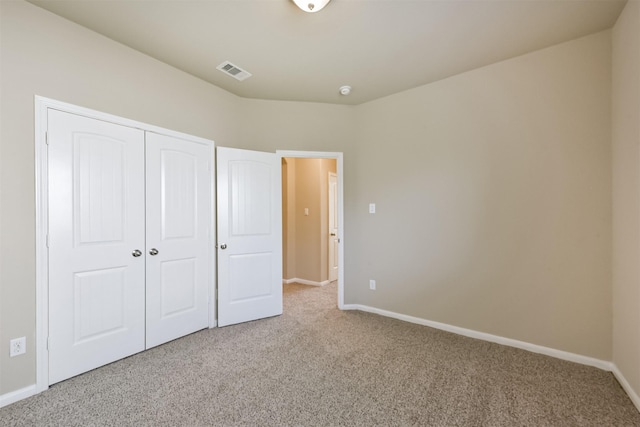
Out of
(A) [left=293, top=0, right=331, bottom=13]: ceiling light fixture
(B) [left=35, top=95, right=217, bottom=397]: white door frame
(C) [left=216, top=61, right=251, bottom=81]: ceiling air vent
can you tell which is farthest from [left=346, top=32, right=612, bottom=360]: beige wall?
(B) [left=35, top=95, right=217, bottom=397]: white door frame

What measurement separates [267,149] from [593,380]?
3657mm

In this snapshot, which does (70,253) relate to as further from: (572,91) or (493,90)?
(572,91)

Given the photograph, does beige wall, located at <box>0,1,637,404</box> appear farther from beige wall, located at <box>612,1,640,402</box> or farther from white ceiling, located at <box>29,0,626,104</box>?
white ceiling, located at <box>29,0,626,104</box>

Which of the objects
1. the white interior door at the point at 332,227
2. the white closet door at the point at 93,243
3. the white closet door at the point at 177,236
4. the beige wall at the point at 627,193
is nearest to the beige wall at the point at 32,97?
the white closet door at the point at 93,243

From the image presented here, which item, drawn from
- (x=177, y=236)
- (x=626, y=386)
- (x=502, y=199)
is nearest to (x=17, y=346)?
(x=177, y=236)

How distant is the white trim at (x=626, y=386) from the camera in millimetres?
1826

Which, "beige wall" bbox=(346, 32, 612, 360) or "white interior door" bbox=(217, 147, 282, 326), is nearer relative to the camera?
"beige wall" bbox=(346, 32, 612, 360)

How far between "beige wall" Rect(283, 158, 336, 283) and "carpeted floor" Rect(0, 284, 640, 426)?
2.20 metres

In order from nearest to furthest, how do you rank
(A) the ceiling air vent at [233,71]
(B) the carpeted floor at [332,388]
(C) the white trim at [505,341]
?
(B) the carpeted floor at [332,388]
(C) the white trim at [505,341]
(A) the ceiling air vent at [233,71]

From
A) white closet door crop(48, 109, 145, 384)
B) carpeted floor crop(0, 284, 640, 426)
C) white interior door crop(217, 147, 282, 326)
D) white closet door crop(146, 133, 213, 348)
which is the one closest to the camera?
carpeted floor crop(0, 284, 640, 426)

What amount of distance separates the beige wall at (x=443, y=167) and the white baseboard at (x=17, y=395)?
0.18ft

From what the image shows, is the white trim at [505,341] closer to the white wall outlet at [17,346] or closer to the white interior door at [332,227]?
the white interior door at [332,227]

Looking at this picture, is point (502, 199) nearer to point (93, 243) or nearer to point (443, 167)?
point (443, 167)

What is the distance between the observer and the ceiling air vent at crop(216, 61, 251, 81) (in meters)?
2.76
